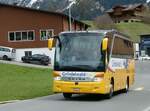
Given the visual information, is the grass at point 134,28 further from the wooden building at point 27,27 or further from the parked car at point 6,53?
the parked car at point 6,53

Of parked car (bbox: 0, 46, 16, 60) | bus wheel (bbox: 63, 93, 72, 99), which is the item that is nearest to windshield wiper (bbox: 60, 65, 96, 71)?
bus wheel (bbox: 63, 93, 72, 99)

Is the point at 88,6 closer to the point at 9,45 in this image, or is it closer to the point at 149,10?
the point at 149,10

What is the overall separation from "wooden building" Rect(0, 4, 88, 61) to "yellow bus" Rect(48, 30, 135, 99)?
60393mm

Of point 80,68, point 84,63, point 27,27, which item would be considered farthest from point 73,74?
point 27,27

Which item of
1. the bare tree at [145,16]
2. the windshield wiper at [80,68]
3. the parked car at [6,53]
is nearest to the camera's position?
the windshield wiper at [80,68]

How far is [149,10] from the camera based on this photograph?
19750cm

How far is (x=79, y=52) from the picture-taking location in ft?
74.4

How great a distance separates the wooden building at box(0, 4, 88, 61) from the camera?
84.2m

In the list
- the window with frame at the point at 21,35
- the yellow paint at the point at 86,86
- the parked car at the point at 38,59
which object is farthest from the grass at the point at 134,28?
the yellow paint at the point at 86,86

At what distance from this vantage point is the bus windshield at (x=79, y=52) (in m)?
22.4

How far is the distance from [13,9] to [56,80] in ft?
208

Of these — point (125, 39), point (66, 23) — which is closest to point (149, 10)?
point (66, 23)

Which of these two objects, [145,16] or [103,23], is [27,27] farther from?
[145,16]

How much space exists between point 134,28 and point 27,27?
8595cm
